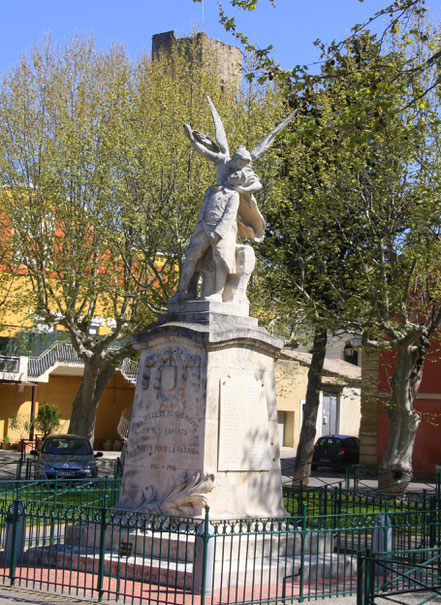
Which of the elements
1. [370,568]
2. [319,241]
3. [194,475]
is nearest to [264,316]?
[319,241]

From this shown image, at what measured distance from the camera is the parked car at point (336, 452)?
3250 centimetres

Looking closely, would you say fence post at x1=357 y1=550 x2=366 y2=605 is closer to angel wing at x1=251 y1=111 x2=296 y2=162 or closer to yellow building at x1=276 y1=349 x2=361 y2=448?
angel wing at x1=251 y1=111 x2=296 y2=162

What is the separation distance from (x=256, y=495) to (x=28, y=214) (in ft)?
47.5

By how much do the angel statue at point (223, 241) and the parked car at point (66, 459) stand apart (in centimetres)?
1054

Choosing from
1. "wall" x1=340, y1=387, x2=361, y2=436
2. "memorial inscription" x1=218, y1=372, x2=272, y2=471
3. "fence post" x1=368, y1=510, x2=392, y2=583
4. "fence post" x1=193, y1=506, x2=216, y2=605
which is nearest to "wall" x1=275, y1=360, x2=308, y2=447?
"wall" x1=340, y1=387, x2=361, y2=436

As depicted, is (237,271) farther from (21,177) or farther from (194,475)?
(21,177)

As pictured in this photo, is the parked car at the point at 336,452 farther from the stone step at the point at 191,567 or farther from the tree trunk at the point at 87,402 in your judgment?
the stone step at the point at 191,567

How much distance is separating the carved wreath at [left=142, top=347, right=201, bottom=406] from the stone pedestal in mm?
13

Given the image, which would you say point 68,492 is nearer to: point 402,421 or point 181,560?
point 181,560

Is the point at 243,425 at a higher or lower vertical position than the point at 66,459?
higher

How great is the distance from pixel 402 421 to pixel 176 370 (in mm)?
9587

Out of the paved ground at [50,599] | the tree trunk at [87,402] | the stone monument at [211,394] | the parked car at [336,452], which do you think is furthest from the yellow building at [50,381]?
the paved ground at [50,599]

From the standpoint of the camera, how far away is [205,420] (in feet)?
35.0

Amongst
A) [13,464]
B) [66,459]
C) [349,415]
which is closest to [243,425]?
[66,459]
